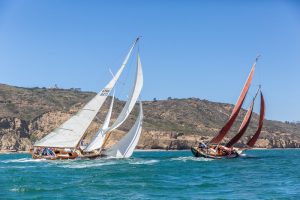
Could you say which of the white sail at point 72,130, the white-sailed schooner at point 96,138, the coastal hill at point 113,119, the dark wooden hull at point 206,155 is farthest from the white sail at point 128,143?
the coastal hill at point 113,119

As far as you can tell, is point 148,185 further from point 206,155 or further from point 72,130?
point 206,155

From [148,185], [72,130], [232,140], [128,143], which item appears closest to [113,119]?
[232,140]

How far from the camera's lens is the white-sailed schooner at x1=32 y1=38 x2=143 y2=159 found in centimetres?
6306

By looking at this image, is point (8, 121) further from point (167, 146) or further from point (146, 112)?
point (146, 112)

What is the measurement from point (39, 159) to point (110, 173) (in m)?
25.7

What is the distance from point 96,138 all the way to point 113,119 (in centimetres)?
8045

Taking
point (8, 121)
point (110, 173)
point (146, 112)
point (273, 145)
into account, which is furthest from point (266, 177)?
point (146, 112)

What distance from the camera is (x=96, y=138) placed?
65125mm

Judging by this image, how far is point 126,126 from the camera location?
148 metres

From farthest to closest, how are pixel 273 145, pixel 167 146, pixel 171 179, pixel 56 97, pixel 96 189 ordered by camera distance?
pixel 56 97 < pixel 273 145 < pixel 167 146 < pixel 171 179 < pixel 96 189

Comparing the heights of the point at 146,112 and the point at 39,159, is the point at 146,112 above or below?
above

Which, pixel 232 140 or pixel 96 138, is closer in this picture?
pixel 96 138

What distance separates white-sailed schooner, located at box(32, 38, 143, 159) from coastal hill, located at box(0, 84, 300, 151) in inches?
2373

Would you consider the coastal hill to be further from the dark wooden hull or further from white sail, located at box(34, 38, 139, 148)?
white sail, located at box(34, 38, 139, 148)
